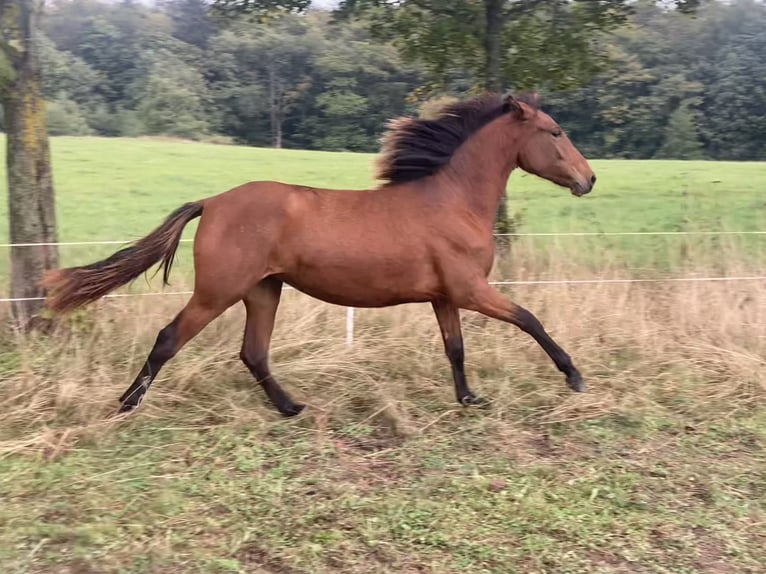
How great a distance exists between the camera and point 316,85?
34906 millimetres

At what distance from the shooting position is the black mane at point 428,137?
4.22 metres

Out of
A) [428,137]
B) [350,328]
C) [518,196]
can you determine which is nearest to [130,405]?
[350,328]

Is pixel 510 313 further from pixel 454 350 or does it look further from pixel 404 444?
pixel 404 444

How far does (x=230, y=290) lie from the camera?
3.80m

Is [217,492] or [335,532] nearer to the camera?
[335,532]

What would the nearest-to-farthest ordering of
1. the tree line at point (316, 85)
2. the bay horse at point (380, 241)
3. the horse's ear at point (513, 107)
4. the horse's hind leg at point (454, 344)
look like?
1. the bay horse at point (380, 241)
2. the horse's ear at point (513, 107)
3. the horse's hind leg at point (454, 344)
4. the tree line at point (316, 85)

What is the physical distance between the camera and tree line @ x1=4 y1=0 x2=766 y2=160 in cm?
3044

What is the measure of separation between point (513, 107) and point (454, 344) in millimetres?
1491

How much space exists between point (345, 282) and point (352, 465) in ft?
3.40

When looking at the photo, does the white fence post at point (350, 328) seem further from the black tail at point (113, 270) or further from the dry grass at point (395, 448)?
the black tail at point (113, 270)

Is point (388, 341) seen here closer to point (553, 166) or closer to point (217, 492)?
point (553, 166)

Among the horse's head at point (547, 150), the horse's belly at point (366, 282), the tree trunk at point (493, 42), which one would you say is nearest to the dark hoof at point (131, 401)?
the horse's belly at point (366, 282)

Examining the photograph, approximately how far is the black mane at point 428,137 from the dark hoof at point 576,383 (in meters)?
1.49

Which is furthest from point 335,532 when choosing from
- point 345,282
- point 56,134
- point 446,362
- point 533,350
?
point 56,134
